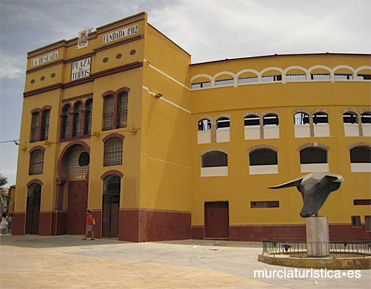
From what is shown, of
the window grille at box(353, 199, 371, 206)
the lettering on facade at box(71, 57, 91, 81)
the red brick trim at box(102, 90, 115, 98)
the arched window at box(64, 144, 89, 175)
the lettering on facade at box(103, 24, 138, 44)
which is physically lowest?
the window grille at box(353, 199, 371, 206)

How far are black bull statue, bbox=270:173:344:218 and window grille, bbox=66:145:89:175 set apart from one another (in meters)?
17.6

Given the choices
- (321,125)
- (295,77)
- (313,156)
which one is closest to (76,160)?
(313,156)

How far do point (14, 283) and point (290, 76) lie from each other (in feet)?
80.7

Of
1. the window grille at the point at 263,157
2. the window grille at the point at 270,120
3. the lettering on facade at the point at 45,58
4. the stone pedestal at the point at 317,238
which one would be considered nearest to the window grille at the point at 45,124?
the lettering on facade at the point at 45,58

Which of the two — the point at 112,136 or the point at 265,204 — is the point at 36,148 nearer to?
the point at 112,136

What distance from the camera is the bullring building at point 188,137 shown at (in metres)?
25.7

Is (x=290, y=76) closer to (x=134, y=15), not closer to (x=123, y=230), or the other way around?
(x=134, y=15)

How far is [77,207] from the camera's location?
28.0m

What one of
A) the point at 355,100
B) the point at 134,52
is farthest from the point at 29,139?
the point at 355,100

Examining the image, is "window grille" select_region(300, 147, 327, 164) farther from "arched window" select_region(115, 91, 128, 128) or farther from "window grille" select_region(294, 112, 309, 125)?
"arched window" select_region(115, 91, 128, 128)

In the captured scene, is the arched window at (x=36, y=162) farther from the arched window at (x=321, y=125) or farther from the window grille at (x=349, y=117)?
the window grille at (x=349, y=117)

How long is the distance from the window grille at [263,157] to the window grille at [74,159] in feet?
41.0

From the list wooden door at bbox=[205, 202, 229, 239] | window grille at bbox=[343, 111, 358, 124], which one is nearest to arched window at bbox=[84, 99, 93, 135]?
wooden door at bbox=[205, 202, 229, 239]

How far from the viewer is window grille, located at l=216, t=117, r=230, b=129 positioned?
2961cm
